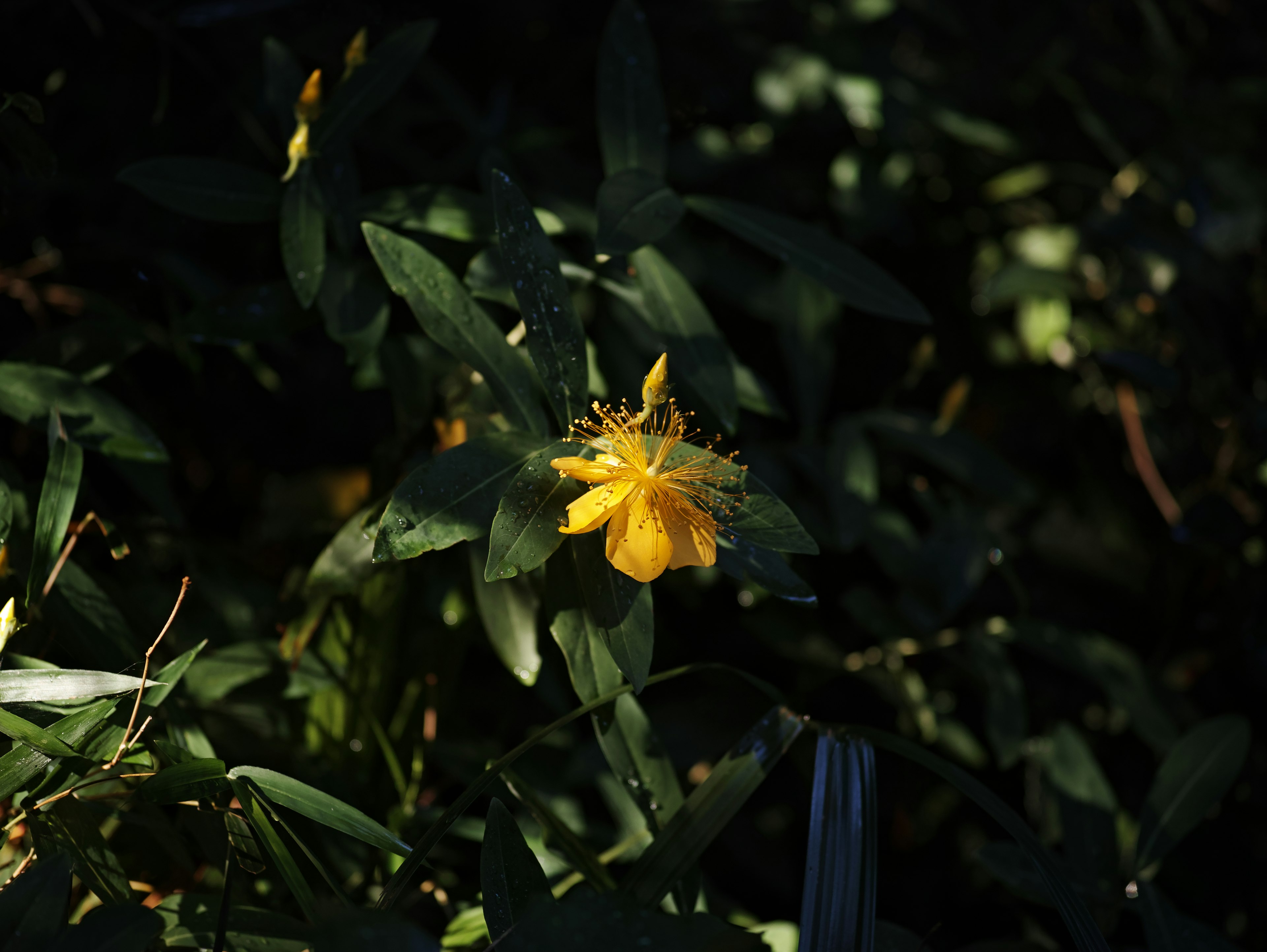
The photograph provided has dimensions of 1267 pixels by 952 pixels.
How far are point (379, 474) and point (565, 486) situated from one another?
1.07ft

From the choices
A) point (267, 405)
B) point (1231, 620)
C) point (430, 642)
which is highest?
point (267, 405)

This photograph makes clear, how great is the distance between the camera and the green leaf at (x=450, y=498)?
1.94 ft

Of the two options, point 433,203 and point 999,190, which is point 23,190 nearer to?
point 433,203

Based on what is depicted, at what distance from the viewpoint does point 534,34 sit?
4.36ft

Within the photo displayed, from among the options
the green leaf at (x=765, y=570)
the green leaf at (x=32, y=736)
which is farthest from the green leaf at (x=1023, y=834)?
the green leaf at (x=32, y=736)

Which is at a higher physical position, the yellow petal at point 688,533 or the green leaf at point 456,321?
the green leaf at point 456,321

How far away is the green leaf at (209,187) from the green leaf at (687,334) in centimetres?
38

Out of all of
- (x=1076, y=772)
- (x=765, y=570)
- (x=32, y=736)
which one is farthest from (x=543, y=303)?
(x=1076, y=772)

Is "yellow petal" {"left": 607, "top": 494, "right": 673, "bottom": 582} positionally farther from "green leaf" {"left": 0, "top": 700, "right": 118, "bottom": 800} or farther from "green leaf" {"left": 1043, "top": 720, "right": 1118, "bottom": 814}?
"green leaf" {"left": 1043, "top": 720, "right": 1118, "bottom": 814}

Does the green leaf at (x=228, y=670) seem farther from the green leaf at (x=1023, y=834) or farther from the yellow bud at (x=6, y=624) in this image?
the green leaf at (x=1023, y=834)

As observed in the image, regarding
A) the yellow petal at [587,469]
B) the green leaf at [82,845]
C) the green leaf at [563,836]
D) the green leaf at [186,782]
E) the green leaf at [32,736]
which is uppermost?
the yellow petal at [587,469]

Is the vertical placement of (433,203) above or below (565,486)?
above

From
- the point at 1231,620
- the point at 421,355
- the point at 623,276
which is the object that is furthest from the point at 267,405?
the point at 1231,620

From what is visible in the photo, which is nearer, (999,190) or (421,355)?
(421,355)
